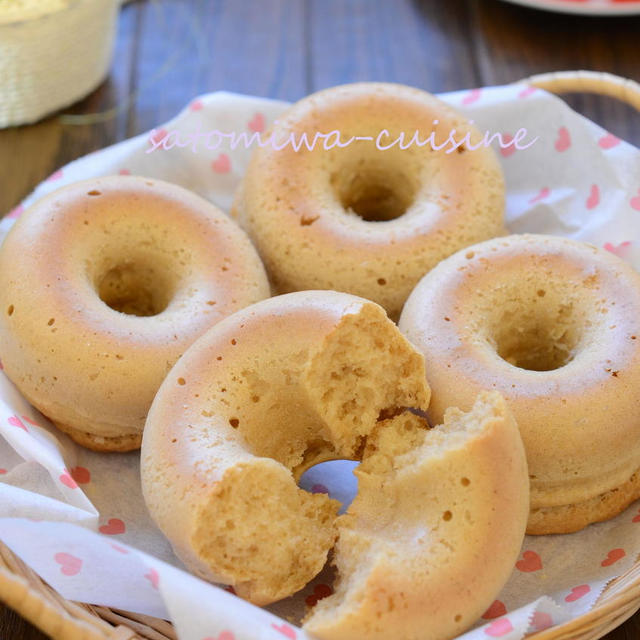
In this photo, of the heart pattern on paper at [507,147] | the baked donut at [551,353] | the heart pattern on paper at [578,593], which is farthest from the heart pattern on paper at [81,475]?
the heart pattern on paper at [507,147]

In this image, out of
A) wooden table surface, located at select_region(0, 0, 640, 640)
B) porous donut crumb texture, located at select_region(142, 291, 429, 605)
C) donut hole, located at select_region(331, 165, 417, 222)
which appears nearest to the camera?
porous donut crumb texture, located at select_region(142, 291, 429, 605)

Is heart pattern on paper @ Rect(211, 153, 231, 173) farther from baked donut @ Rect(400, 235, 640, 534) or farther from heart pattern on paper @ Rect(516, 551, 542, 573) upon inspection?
heart pattern on paper @ Rect(516, 551, 542, 573)

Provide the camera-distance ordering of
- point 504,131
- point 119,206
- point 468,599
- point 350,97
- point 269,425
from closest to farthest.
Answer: point 468,599
point 269,425
point 119,206
point 350,97
point 504,131

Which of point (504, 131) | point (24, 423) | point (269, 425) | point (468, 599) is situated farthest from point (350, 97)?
point (468, 599)

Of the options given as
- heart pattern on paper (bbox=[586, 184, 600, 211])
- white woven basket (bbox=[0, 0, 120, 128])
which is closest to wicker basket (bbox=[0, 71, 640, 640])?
heart pattern on paper (bbox=[586, 184, 600, 211])

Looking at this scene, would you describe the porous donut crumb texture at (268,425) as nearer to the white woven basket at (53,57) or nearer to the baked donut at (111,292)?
the baked donut at (111,292)

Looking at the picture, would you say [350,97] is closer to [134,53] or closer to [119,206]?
[119,206]

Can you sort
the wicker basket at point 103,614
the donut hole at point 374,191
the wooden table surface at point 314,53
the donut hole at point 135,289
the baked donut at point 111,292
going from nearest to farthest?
the wicker basket at point 103,614
the baked donut at point 111,292
the donut hole at point 135,289
the donut hole at point 374,191
the wooden table surface at point 314,53
